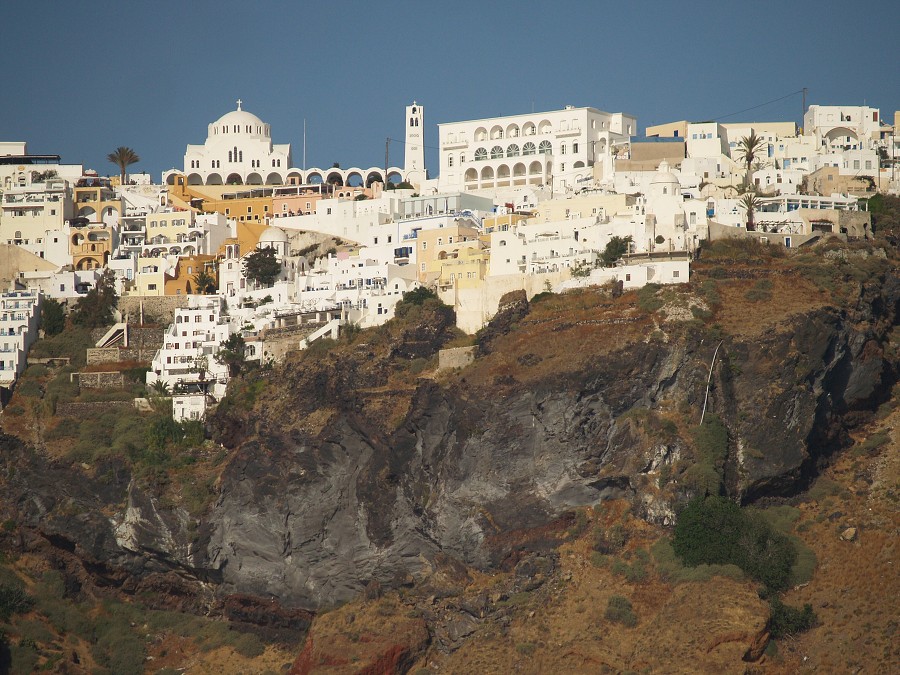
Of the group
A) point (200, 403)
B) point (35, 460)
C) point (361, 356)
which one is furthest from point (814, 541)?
point (35, 460)

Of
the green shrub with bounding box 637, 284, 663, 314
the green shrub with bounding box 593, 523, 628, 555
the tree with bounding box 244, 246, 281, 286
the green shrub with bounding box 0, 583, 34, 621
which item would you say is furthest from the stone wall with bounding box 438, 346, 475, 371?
the green shrub with bounding box 0, 583, 34, 621

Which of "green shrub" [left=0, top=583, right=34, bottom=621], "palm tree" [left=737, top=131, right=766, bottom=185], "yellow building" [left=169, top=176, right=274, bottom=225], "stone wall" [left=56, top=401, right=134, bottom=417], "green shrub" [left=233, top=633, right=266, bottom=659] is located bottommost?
"green shrub" [left=233, top=633, right=266, bottom=659]

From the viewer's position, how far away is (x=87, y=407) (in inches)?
3469

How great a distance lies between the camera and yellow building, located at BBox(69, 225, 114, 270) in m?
104

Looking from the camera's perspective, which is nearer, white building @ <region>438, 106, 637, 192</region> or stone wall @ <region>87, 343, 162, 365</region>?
stone wall @ <region>87, 343, 162, 365</region>

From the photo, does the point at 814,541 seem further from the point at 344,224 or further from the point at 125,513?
the point at 344,224

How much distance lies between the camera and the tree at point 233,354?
88.9 m

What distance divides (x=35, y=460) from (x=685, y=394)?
3326 cm

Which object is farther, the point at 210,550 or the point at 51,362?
the point at 51,362

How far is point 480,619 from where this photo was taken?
72062 millimetres

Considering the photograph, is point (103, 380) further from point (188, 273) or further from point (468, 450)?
point (468, 450)

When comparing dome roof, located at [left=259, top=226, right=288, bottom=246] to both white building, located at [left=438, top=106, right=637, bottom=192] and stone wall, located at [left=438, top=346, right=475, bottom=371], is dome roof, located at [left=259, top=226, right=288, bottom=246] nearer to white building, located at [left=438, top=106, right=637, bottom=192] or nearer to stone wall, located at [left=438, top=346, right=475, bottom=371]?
white building, located at [left=438, top=106, right=637, bottom=192]

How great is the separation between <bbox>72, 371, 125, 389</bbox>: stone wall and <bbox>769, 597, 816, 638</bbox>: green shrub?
39039mm

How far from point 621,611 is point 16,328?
42.1 meters
